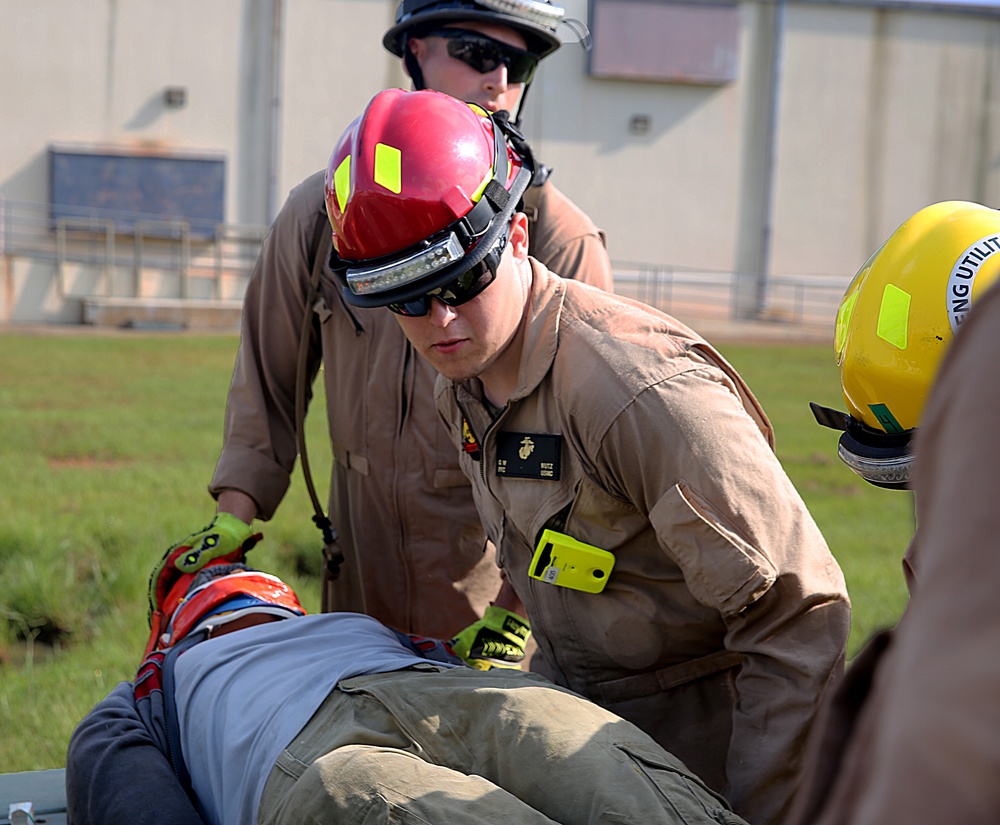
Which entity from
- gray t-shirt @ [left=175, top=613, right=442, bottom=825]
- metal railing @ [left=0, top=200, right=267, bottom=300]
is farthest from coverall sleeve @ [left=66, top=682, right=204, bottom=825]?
metal railing @ [left=0, top=200, right=267, bottom=300]

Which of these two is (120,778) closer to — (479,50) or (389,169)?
(389,169)

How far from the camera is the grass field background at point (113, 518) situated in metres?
5.03

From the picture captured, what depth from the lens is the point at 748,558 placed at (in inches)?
82.9

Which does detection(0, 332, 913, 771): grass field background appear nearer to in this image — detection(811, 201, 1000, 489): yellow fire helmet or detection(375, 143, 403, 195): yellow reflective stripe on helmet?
detection(375, 143, 403, 195): yellow reflective stripe on helmet

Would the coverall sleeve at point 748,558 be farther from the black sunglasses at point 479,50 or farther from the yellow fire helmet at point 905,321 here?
the black sunglasses at point 479,50

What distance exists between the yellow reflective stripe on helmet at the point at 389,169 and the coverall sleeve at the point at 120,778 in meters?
1.24

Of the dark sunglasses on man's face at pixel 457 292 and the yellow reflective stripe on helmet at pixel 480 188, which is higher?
the yellow reflective stripe on helmet at pixel 480 188

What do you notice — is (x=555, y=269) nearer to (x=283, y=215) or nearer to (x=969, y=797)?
(x=283, y=215)

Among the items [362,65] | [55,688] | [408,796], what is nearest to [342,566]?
[55,688]

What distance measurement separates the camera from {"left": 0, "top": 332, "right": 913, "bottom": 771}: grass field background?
5027mm

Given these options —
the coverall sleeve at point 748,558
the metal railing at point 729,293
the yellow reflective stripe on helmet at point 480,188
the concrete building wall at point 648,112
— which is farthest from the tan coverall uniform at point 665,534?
the metal railing at point 729,293

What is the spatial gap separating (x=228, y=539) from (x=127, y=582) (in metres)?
2.76

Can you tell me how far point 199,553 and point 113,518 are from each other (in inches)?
145

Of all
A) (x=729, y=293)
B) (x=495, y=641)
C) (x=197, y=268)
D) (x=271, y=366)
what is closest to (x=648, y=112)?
(x=729, y=293)
